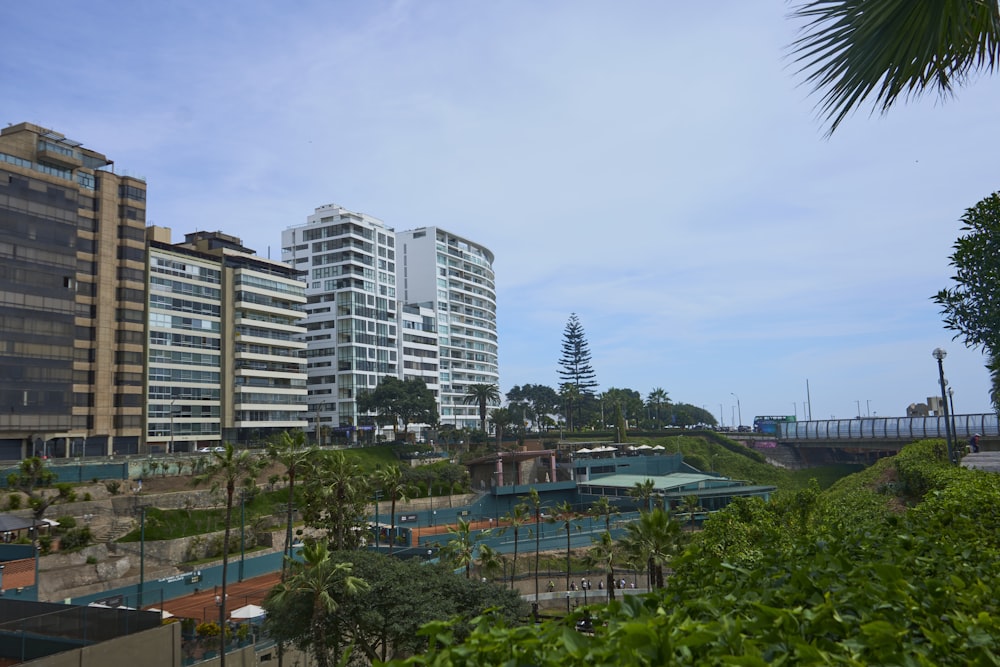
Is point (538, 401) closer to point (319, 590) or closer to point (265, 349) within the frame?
point (265, 349)

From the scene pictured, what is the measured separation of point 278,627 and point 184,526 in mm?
30315

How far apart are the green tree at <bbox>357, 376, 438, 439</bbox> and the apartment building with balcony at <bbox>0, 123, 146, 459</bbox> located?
102 feet

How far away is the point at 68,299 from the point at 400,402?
4334 cm

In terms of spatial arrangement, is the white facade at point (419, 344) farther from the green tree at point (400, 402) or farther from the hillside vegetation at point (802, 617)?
the hillside vegetation at point (802, 617)

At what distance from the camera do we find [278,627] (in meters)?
28.9

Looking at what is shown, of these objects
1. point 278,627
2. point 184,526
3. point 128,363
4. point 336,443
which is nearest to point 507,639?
point 278,627

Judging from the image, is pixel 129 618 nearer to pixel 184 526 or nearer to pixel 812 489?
pixel 812 489

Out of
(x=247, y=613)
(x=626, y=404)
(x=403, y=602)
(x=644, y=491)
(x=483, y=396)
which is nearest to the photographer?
(x=403, y=602)

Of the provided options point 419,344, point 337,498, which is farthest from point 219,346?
point 337,498

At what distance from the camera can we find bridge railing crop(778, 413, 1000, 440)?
7131 cm

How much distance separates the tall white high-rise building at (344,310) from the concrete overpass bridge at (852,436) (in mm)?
62287

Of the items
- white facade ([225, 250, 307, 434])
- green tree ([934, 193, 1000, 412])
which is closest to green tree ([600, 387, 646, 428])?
white facade ([225, 250, 307, 434])

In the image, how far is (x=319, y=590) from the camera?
27297mm

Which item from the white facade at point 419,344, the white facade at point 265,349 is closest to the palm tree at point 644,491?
the white facade at point 265,349
